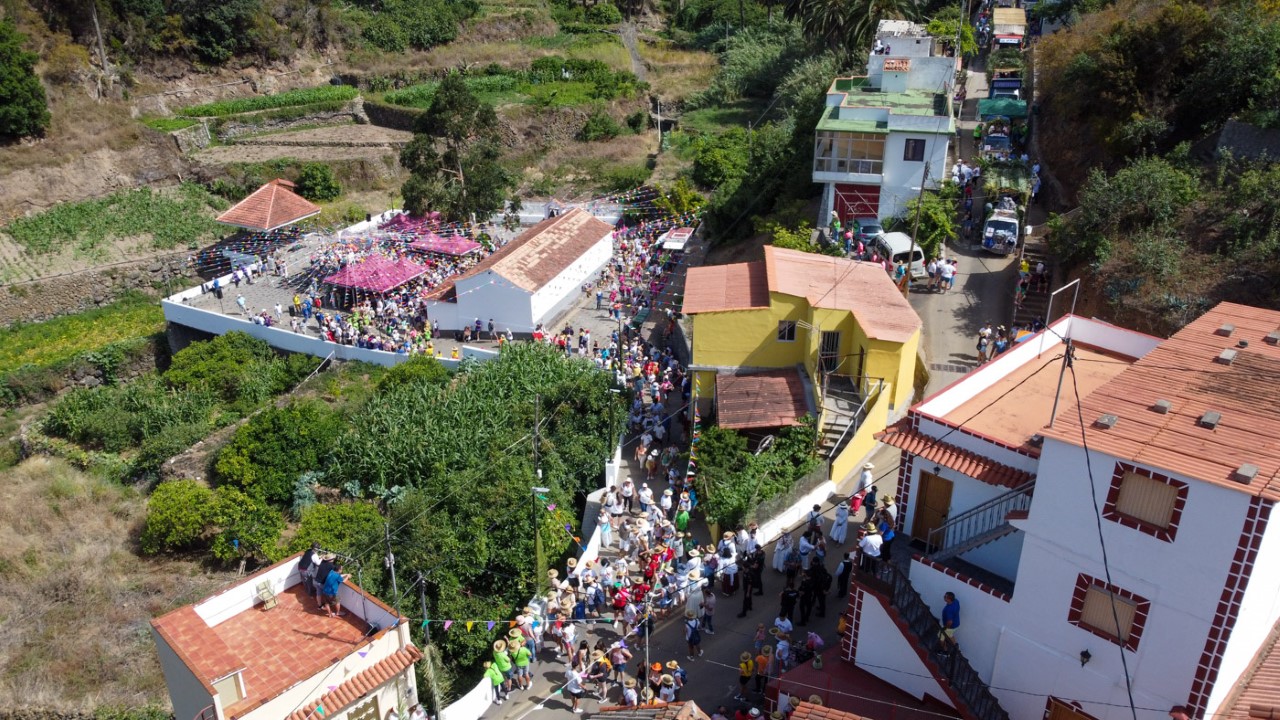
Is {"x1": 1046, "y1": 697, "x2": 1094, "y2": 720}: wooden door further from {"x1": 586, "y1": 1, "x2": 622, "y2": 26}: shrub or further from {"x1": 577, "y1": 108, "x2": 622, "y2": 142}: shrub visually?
{"x1": 586, "y1": 1, "x2": 622, "y2": 26}: shrub

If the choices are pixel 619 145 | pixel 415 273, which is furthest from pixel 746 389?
pixel 619 145

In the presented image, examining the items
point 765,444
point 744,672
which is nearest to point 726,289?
point 765,444

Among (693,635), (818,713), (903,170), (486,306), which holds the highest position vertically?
(903,170)

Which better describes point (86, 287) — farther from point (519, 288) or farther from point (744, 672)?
point (744, 672)

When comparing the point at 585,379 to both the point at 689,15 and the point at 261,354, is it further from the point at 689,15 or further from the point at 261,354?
the point at 689,15

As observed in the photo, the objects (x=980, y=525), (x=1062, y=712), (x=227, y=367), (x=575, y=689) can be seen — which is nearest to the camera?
(x=1062, y=712)

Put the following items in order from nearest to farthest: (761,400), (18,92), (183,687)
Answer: (183,687) → (761,400) → (18,92)
